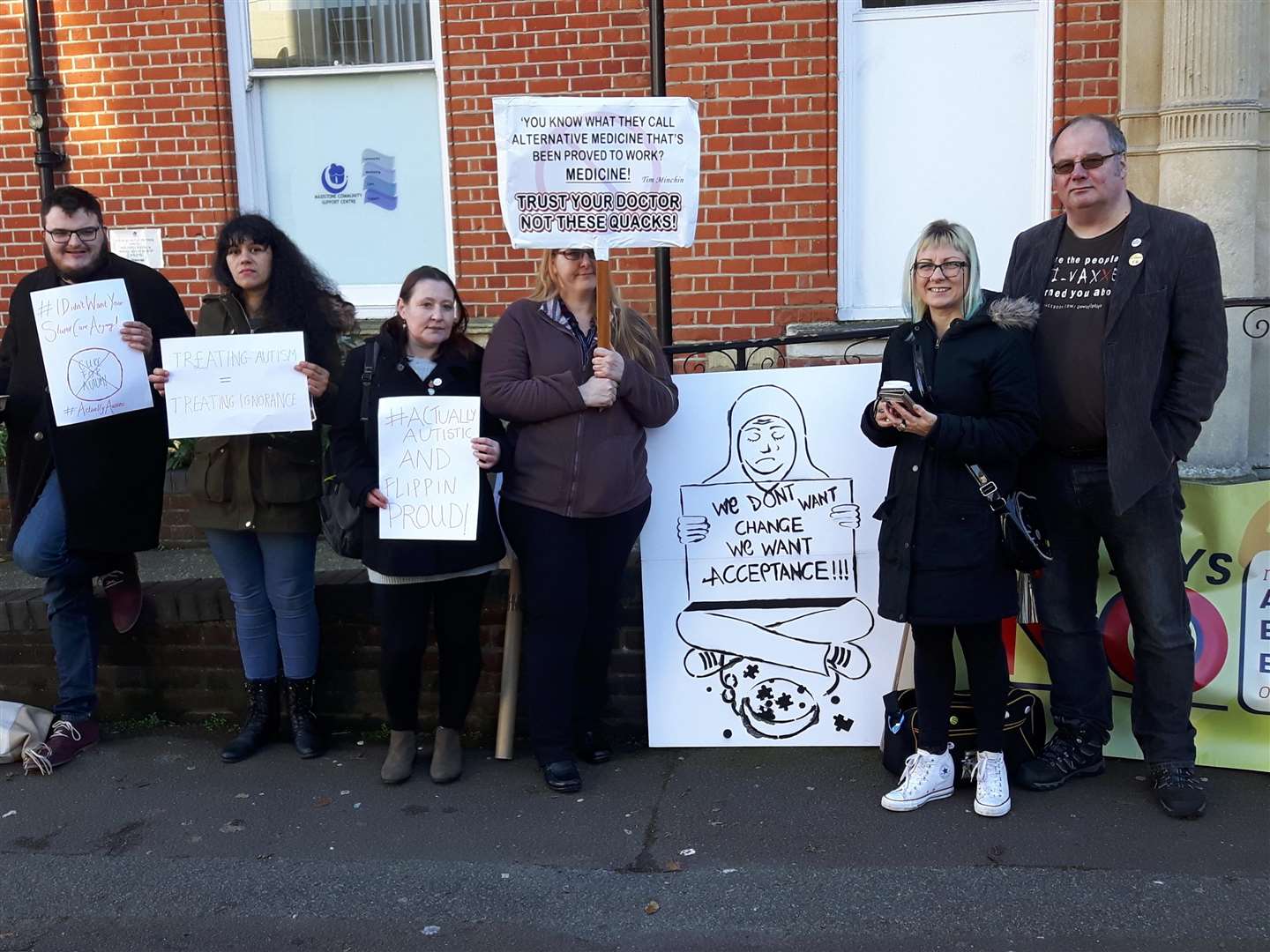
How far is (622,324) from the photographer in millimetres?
4125

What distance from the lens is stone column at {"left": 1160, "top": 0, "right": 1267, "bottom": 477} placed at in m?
6.05

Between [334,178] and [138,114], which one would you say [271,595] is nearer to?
[334,178]

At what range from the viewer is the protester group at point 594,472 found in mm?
3699

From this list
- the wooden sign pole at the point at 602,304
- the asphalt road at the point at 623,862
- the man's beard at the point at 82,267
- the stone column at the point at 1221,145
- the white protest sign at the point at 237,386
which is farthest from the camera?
the stone column at the point at 1221,145

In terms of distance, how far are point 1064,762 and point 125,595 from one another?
139 inches

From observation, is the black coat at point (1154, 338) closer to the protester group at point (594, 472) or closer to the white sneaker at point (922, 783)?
the protester group at point (594, 472)

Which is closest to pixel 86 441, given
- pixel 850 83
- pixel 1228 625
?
pixel 1228 625

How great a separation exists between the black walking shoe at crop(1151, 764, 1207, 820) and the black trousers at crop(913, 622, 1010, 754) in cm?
51

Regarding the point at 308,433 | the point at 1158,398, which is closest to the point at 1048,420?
the point at 1158,398

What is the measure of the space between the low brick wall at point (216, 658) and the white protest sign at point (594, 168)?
1.42 metres

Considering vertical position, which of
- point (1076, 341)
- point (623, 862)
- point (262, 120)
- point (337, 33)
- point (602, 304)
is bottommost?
point (623, 862)

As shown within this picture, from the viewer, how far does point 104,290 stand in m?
4.38

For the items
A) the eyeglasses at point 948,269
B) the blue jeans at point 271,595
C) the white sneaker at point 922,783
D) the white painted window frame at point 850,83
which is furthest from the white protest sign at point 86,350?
the white painted window frame at point 850,83

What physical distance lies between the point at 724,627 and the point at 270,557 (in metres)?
1.66
